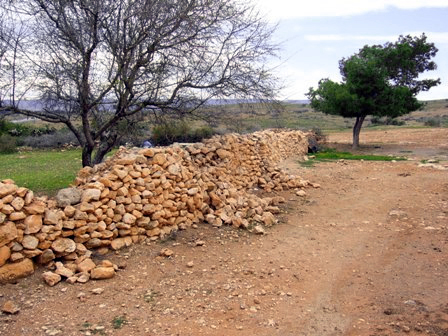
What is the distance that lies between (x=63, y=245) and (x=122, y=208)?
95 cm

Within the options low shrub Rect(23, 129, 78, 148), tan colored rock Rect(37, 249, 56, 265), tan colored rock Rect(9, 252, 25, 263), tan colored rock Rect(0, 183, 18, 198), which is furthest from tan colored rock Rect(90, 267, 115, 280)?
low shrub Rect(23, 129, 78, 148)

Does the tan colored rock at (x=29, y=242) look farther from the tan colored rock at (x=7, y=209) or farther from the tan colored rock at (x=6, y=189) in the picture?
the tan colored rock at (x=6, y=189)

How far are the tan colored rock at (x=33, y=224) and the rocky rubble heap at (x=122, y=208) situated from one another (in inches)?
0.4

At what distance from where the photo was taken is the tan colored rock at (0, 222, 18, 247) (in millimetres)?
4617

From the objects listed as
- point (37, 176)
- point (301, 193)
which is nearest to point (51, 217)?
point (301, 193)

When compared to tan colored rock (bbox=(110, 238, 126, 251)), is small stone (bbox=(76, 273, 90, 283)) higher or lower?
lower

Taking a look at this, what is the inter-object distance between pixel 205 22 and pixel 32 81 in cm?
332

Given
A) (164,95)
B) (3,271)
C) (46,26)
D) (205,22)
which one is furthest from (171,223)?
(46,26)

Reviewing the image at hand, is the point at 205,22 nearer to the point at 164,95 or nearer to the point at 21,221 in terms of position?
the point at 164,95

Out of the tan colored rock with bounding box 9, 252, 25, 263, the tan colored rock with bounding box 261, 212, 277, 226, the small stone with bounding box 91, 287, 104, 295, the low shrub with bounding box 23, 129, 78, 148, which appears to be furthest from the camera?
the low shrub with bounding box 23, 129, 78, 148

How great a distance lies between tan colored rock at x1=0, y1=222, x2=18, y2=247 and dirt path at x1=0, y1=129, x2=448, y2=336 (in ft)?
1.55

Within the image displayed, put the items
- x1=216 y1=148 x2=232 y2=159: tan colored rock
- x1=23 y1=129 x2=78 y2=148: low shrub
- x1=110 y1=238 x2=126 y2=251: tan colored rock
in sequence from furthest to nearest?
x1=23 y1=129 x2=78 y2=148: low shrub < x1=216 y1=148 x2=232 y2=159: tan colored rock < x1=110 y1=238 x2=126 y2=251: tan colored rock

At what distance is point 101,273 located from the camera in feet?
16.1

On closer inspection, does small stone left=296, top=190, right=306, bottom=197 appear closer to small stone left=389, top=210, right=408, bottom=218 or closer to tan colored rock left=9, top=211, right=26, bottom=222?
small stone left=389, top=210, right=408, bottom=218
